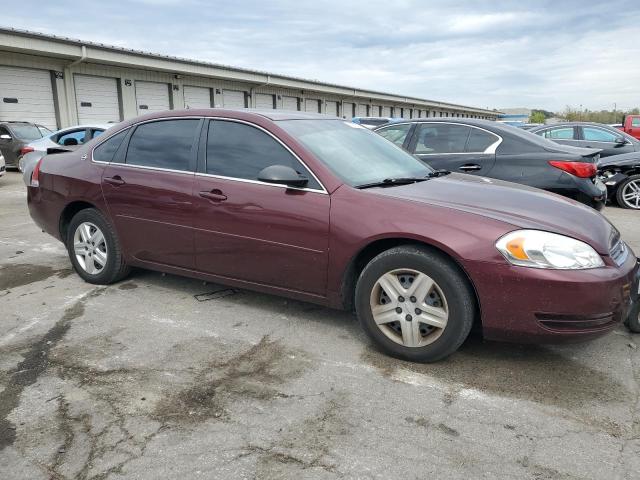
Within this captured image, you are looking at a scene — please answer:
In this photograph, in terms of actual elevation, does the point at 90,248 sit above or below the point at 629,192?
above

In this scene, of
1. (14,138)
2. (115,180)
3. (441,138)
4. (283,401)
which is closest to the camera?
(283,401)

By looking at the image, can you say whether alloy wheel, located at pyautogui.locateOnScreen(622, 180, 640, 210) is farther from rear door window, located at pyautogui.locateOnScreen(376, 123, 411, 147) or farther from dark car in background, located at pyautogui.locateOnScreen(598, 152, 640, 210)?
rear door window, located at pyautogui.locateOnScreen(376, 123, 411, 147)

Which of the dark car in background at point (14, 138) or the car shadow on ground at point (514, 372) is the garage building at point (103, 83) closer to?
the dark car in background at point (14, 138)

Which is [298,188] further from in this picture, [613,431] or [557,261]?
[613,431]

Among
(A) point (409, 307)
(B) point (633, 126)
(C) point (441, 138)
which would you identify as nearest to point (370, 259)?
(A) point (409, 307)

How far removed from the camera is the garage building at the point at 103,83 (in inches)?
698

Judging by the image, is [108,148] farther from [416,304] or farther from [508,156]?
[508,156]

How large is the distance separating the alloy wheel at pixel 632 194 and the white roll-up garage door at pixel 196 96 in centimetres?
1954

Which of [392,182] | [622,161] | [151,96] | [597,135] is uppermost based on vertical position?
[151,96]

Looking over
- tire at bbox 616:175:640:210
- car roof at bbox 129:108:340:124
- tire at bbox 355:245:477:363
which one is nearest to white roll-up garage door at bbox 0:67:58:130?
car roof at bbox 129:108:340:124

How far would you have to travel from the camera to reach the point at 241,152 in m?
3.91

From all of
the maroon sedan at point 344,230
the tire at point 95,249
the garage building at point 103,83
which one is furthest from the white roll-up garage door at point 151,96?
the maroon sedan at point 344,230

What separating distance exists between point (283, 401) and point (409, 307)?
0.94 m

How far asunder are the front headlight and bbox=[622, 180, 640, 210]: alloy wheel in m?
7.98
